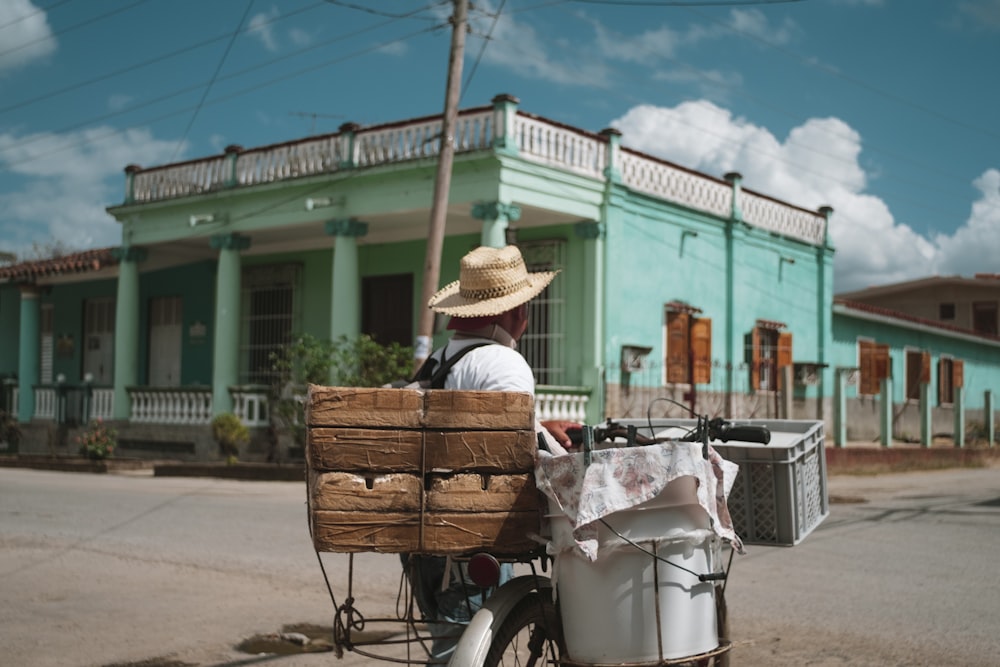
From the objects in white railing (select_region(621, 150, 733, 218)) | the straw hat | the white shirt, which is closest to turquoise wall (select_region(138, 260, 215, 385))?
white railing (select_region(621, 150, 733, 218))

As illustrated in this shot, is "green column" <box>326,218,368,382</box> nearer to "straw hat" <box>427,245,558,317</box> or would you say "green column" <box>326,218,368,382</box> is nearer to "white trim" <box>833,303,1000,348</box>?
"white trim" <box>833,303,1000,348</box>

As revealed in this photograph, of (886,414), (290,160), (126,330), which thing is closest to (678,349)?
(886,414)

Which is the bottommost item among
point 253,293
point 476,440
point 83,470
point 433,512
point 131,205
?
point 83,470

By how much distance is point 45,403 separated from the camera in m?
22.6

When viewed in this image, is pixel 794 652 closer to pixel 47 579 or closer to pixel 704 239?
pixel 47 579

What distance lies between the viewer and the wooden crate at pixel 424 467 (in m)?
3.01

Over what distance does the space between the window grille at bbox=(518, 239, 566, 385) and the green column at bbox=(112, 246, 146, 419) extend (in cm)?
813

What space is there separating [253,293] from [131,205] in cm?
289

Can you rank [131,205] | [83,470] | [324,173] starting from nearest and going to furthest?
[324,173], [83,470], [131,205]

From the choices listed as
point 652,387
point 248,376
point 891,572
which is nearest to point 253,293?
point 248,376

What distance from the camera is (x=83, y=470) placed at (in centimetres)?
1891

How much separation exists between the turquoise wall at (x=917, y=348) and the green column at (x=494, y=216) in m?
10.8

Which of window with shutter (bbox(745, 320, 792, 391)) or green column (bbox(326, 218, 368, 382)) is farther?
window with shutter (bbox(745, 320, 792, 391))

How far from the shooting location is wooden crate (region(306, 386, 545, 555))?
301cm
